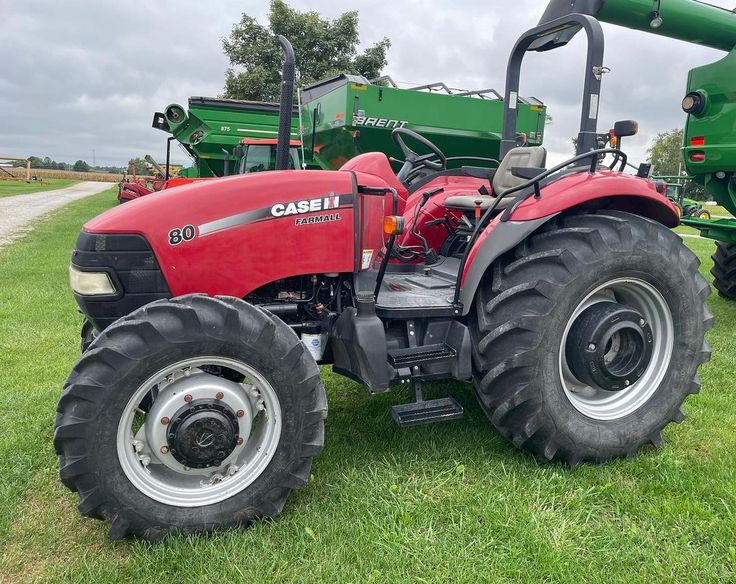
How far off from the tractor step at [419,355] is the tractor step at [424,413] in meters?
0.19

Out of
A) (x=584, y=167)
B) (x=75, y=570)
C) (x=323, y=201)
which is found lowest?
(x=75, y=570)

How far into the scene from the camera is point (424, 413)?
248 centimetres

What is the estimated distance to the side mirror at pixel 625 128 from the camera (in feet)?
8.80

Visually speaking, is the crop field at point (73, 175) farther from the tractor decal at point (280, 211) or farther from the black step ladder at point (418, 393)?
the black step ladder at point (418, 393)

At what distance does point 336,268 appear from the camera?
2.46m

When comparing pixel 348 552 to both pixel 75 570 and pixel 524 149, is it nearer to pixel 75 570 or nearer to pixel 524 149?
pixel 75 570

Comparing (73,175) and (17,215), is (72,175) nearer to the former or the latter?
(73,175)

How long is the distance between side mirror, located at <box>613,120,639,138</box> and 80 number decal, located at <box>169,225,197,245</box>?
2.02 meters

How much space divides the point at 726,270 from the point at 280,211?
224 inches

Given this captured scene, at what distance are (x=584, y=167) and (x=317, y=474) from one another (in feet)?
6.47

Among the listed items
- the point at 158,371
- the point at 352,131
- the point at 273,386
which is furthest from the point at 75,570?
the point at 352,131

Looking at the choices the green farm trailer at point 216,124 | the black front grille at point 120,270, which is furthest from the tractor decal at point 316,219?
the green farm trailer at point 216,124

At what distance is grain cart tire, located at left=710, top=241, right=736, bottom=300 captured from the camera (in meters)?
6.09

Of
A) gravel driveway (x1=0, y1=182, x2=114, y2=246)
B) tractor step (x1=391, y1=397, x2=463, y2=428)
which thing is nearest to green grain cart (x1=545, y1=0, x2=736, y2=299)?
tractor step (x1=391, y1=397, x2=463, y2=428)
